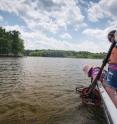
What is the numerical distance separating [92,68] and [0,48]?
101 m

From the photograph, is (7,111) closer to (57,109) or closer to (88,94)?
(57,109)

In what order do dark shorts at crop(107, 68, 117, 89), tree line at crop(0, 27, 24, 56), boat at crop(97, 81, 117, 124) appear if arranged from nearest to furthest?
1. boat at crop(97, 81, 117, 124)
2. dark shorts at crop(107, 68, 117, 89)
3. tree line at crop(0, 27, 24, 56)

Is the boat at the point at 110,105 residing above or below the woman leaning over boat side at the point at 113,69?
below

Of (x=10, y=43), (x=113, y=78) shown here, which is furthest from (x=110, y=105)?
(x=10, y=43)

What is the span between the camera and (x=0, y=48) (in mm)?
106438

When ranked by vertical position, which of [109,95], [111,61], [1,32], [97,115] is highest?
[1,32]

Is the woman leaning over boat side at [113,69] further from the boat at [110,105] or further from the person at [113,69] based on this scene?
the boat at [110,105]

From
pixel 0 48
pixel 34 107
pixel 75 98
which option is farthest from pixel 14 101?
pixel 0 48

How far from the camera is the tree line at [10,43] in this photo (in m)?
106

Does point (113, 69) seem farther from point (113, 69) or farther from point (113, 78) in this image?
point (113, 78)

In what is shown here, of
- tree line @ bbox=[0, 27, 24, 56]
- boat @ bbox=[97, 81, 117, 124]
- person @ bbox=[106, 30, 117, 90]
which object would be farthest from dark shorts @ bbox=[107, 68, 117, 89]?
tree line @ bbox=[0, 27, 24, 56]

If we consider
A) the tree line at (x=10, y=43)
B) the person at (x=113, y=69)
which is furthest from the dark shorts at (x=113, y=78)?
the tree line at (x=10, y=43)

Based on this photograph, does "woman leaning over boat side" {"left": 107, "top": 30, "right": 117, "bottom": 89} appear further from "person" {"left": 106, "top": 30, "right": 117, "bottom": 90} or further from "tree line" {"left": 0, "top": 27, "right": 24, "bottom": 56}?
"tree line" {"left": 0, "top": 27, "right": 24, "bottom": 56}

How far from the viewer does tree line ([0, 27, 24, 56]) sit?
348 feet
